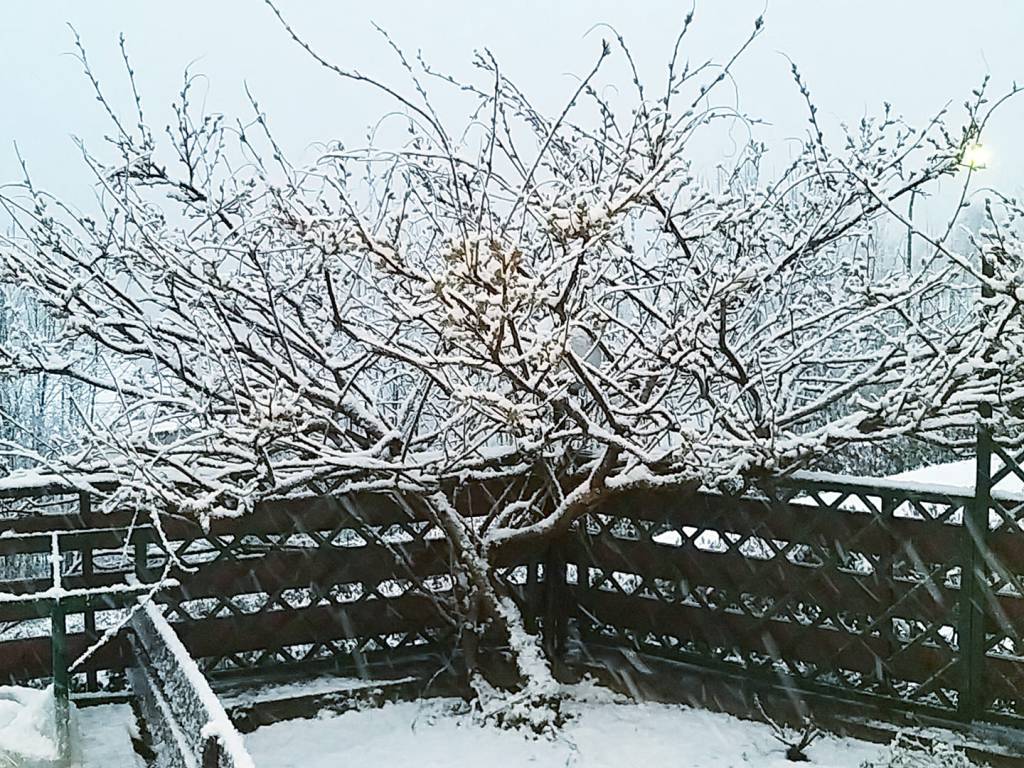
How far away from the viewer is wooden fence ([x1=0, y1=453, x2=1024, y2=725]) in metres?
4.07

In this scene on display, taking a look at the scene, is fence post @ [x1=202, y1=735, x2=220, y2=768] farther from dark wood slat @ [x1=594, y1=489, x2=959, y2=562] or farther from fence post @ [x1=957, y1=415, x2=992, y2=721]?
fence post @ [x1=957, y1=415, x2=992, y2=721]

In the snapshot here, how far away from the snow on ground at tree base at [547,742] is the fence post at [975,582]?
49 centimetres

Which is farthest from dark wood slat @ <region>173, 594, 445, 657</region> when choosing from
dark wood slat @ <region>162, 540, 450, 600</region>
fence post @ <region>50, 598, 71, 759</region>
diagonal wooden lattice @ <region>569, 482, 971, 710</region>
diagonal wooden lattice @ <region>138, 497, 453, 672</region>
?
fence post @ <region>50, 598, 71, 759</region>

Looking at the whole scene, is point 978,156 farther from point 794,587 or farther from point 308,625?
point 308,625

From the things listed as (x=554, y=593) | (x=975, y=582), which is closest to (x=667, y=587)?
(x=554, y=593)

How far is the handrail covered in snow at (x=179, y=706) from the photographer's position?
6.41 ft

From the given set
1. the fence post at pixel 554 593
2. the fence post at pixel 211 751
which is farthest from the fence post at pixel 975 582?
the fence post at pixel 211 751

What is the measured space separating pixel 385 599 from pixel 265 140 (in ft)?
7.65

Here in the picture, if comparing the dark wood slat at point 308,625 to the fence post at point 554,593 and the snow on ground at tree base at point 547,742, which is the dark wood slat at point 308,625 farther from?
the fence post at point 554,593

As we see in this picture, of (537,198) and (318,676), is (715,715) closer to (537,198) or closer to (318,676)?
(318,676)

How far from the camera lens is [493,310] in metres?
3.25

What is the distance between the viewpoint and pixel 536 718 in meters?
4.26

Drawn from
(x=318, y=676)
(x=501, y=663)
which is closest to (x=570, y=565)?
(x=501, y=663)

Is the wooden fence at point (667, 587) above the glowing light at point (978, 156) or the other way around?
the other way around
